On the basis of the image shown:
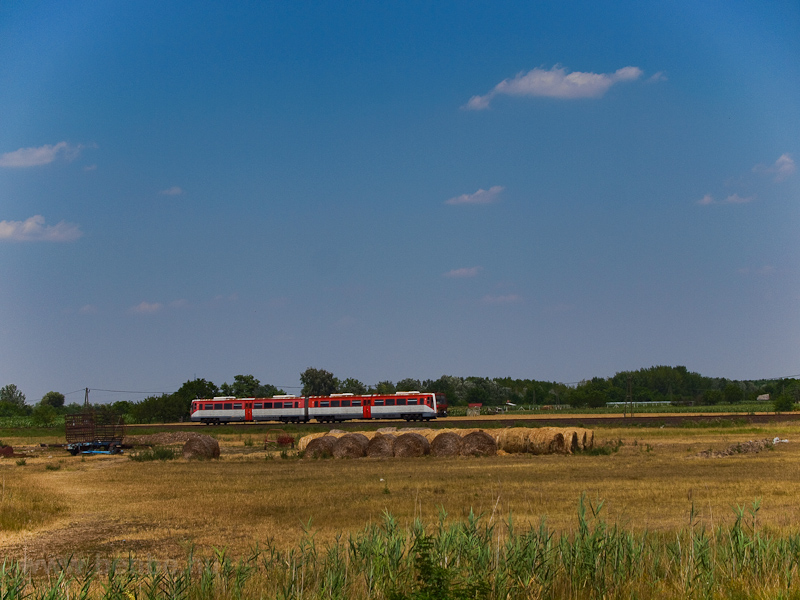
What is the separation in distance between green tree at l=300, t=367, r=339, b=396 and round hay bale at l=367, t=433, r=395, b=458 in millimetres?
113801

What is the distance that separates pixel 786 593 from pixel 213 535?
11.0 meters

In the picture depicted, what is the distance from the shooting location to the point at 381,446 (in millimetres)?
36375

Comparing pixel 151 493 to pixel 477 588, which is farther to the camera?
pixel 151 493

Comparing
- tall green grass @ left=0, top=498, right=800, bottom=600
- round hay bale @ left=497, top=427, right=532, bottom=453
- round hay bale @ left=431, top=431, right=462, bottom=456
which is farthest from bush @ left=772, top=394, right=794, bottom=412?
tall green grass @ left=0, top=498, right=800, bottom=600

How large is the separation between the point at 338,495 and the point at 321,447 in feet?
50.7

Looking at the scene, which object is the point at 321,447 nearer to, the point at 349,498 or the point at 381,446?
the point at 381,446

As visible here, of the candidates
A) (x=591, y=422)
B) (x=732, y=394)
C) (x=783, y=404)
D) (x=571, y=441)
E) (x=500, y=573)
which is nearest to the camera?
(x=500, y=573)

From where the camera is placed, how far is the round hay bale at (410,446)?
1412 inches

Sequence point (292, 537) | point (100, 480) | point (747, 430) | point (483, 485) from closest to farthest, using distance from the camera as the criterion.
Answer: point (292, 537) → point (483, 485) → point (100, 480) → point (747, 430)

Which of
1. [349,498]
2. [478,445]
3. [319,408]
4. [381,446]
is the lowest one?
[349,498]

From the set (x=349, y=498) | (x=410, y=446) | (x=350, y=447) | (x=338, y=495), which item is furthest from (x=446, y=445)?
(x=349, y=498)

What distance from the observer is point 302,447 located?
3900cm

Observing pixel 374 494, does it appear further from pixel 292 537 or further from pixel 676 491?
pixel 676 491

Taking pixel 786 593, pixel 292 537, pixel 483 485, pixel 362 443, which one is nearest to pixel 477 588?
pixel 786 593
